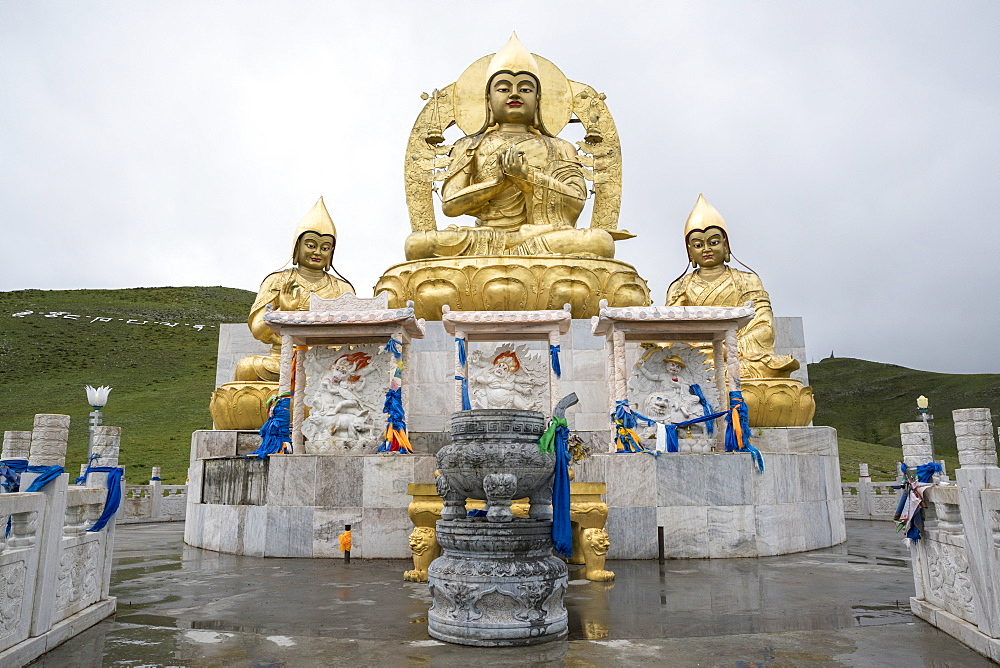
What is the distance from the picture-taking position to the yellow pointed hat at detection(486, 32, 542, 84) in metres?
13.3

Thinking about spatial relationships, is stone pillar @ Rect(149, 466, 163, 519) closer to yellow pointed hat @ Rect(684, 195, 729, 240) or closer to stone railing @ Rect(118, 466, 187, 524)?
stone railing @ Rect(118, 466, 187, 524)

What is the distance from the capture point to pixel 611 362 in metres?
8.50

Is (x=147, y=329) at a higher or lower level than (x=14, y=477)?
higher

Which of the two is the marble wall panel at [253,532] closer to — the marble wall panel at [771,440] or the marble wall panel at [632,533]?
the marble wall panel at [632,533]

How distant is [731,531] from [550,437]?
12.0ft

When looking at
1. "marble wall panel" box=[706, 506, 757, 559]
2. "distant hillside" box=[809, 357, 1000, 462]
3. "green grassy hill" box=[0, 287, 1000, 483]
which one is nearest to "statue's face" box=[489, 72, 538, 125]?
"marble wall panel" box=[706, 506, 757, 559]

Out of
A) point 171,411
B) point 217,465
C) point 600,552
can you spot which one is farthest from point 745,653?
point 171,411

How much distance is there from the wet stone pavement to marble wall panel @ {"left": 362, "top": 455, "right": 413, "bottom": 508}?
615mm

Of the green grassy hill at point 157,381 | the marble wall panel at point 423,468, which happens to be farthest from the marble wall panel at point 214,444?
the green grassy hill at point 157,381

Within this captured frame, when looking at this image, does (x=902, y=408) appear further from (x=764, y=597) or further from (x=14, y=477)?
(x=14, y=477)

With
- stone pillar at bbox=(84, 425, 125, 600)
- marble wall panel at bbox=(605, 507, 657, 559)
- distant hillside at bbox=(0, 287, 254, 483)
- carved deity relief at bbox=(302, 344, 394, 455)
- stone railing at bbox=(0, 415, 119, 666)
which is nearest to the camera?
stone railing at bbox=(0, 415, 119, 666)

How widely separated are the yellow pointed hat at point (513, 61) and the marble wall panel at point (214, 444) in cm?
821

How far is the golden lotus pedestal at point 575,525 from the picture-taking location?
6.07m

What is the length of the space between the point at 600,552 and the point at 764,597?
1377mm
